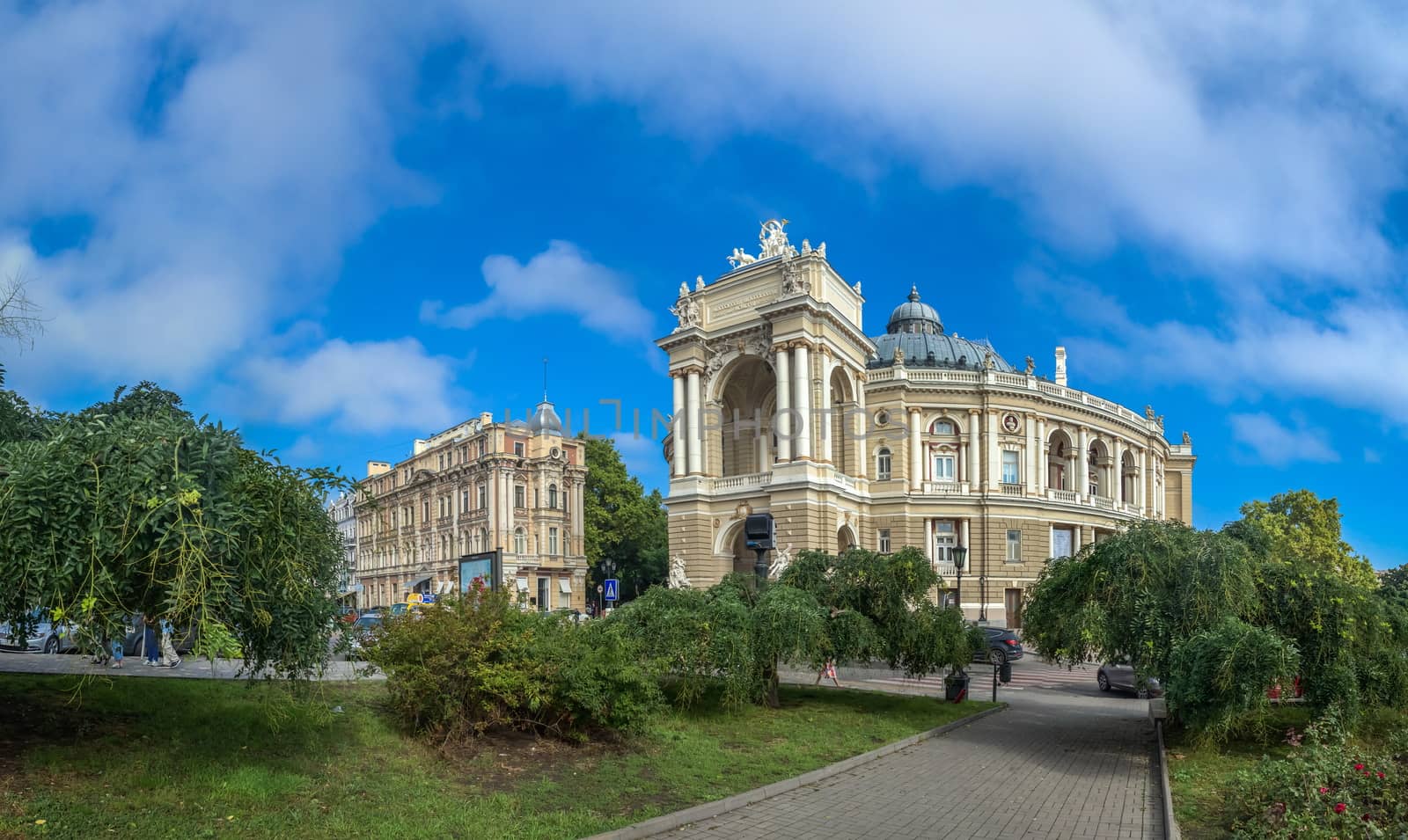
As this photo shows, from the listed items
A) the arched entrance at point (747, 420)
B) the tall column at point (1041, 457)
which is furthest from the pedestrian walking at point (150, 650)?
the tall column at point (1041, 457)

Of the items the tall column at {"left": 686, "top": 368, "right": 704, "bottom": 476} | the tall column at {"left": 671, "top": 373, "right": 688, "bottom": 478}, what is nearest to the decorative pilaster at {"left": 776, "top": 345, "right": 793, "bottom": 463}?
the tall column at {"left": 686, "top": 368, "right": 704, "bottom": 476}

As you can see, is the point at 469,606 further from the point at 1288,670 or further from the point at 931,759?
the point at 1288,670

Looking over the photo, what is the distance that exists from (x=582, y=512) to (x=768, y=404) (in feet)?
76.5

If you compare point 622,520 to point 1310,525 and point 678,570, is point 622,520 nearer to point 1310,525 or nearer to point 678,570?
point 678,570

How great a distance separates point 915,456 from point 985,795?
39.1m

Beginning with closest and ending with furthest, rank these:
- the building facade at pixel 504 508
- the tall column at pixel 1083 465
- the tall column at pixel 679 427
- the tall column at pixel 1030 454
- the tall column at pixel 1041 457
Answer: the tall column at pixel 679 427, the tall column at pixel 1030 454, the tall column at pixel 1041 457, the tall column at pixel 1083 465, the building facade at pixel 504 508

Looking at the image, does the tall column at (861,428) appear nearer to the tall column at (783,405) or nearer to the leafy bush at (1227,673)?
the tall column at (783,405)

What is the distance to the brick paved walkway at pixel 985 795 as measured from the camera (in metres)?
9.70

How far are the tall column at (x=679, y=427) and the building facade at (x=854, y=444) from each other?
0.34ft

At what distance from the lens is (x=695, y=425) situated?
45406 mm

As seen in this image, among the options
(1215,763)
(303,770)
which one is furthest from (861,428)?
(303,770)

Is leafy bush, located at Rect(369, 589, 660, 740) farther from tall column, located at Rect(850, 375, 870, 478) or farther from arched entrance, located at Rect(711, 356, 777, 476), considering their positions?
tall column, located at Rect(850, 375, 870, 478)

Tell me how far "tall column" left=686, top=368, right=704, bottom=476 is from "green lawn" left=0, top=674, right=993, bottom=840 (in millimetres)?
31581

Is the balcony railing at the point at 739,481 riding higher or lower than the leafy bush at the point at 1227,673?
higher
